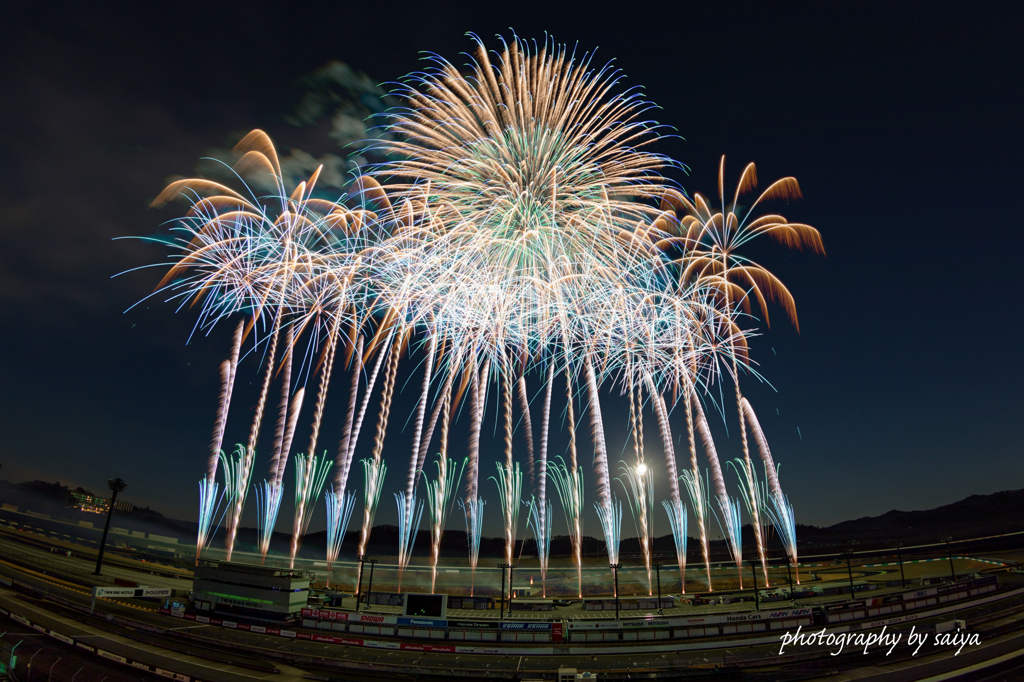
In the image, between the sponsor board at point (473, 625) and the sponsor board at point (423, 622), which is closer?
the sponsor board at point (473, 625)

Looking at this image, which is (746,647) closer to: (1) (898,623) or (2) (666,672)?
(2) (666,672)

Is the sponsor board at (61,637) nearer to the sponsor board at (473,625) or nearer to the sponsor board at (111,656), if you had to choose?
the sponsor board at (111,656)

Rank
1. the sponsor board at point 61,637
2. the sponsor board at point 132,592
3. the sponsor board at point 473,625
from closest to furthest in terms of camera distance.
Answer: the sponsor board at point 61,637 < the sponsor board at point 473,625 < the sponsor board at point 132,592

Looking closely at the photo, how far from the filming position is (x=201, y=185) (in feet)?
113

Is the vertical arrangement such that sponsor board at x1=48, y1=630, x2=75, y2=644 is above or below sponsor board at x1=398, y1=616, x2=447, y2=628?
below

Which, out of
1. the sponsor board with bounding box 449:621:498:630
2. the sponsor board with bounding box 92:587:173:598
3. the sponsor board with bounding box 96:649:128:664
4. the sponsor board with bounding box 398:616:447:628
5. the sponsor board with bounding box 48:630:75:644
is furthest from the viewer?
the sponsor board with bounding box 92:587:173:598

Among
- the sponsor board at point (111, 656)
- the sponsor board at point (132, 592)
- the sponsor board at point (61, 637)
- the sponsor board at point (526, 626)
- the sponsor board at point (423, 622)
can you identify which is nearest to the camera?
the sponsor board at point (111, 656)

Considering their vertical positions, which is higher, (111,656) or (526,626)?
(526,626)

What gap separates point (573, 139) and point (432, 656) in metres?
38.2

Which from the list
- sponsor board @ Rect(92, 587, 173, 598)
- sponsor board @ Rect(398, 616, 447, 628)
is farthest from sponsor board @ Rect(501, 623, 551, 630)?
sponsor board @ Rect(92, 587, 173, 598)

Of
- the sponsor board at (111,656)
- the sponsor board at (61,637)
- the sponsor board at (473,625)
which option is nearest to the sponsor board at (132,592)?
the sponsor board at (61,637)

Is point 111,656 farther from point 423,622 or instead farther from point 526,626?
point 526,626

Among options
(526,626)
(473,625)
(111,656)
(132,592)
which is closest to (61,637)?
(111,656)

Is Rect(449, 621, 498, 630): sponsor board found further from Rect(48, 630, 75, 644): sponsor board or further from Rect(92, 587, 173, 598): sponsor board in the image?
Rect(92, 587, 173, 598): sponsor board
